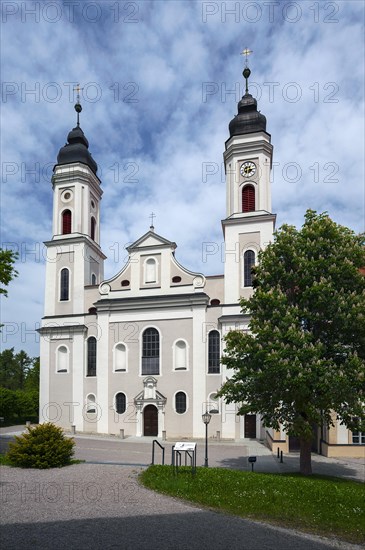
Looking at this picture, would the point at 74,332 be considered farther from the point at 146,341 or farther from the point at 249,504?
the point at 249,504

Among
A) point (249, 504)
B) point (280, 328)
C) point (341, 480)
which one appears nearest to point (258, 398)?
point (280, 328)

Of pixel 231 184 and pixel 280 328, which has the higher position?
pixel 231 184

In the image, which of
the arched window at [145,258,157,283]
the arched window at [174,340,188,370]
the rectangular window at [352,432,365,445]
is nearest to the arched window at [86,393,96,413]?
the arched window at [174,340,188,370]

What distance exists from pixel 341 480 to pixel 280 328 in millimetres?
6194

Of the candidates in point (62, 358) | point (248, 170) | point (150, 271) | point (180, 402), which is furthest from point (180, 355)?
point (248, 170)

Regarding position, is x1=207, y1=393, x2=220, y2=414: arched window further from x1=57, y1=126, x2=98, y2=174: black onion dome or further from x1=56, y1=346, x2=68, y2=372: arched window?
x1=57, y1=126, x2=98, y2=174: black onion dome

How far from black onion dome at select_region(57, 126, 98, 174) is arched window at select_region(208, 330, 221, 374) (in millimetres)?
18203

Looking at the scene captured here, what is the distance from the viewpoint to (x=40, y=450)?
16719 millimetres

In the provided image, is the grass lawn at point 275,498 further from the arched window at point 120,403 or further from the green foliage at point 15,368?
the green foliage at point 15,368

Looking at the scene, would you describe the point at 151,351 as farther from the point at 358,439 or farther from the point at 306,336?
the point at 306,336

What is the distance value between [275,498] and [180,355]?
71.1 ft

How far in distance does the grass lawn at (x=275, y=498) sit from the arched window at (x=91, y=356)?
66.1ft

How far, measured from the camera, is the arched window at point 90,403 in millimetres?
34253

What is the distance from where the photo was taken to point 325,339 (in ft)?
57.4
